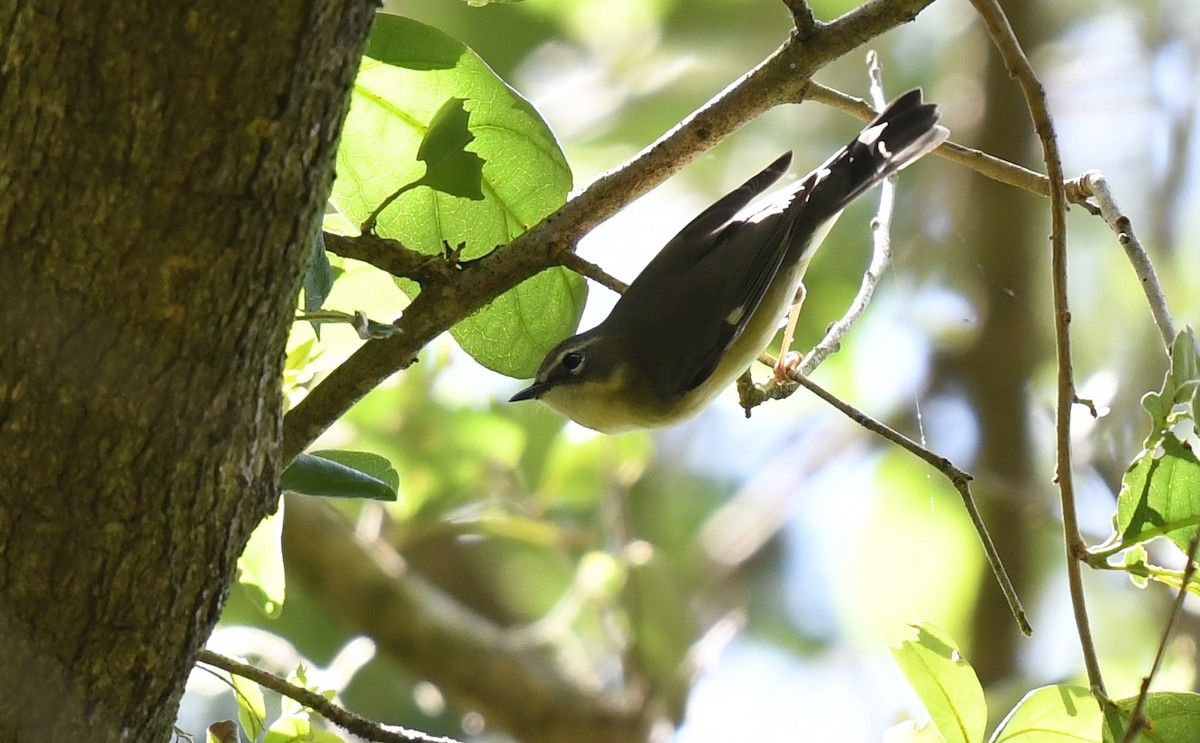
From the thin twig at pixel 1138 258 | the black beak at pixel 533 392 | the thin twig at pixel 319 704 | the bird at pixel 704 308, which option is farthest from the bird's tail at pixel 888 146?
the thin twig at pixel 319 704

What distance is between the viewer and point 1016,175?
1680 millimetres

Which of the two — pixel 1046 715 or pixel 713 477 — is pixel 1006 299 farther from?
pixel 1046 715

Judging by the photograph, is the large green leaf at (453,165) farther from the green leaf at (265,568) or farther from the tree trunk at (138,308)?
the tree trunk at (138,308)

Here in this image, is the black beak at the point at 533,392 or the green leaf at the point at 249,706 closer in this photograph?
the green leaf at the point at 249,706

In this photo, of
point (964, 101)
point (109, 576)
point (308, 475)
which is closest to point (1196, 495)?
point (308, 475)

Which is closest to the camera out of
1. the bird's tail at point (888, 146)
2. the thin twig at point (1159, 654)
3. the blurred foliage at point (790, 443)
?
the thin twig at point (1159, 654)

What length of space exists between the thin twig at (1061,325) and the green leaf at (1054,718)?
0.16ft

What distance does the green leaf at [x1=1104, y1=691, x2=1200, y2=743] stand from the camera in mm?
1426

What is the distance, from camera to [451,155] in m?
1.50

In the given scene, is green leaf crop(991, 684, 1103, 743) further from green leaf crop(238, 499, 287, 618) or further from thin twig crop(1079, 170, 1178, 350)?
green leaf crop(238, 499, 287, 618)

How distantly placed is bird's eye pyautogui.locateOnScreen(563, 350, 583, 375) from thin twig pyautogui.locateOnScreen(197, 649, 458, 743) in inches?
48.3

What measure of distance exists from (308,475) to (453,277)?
0.99ft

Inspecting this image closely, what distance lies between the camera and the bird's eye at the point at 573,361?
8.52ft

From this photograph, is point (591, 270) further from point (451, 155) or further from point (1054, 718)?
point (1054, 718)
